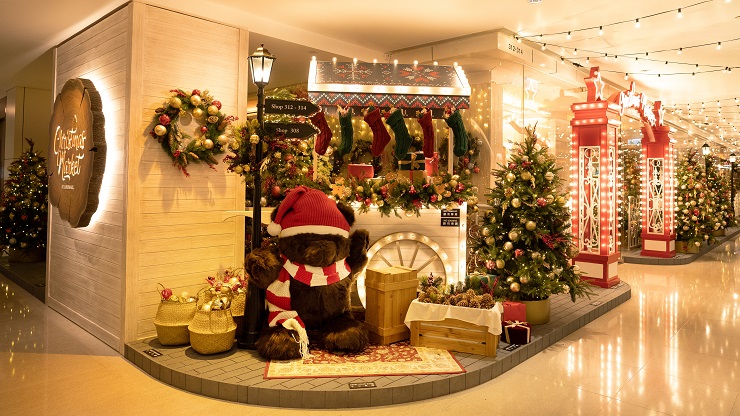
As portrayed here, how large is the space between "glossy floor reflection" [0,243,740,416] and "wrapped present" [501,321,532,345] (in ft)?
0.59

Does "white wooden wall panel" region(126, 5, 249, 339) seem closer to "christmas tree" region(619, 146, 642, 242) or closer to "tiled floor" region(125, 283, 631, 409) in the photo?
"tiled floor" region(125, 283, 631, 409)

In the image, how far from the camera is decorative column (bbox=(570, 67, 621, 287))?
23.7 ft

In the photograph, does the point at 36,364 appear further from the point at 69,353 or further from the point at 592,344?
the point at 592,344

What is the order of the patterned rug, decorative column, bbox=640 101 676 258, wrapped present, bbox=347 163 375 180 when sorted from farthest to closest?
decorative column, bbox=640 101 676 258, wrapped present, bbox=347 163 375 180, the patterned rug

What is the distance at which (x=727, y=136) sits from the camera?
731 inches

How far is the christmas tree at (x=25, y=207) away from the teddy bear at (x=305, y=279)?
6501 mm

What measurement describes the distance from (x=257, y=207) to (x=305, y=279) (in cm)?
76

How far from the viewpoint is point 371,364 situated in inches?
157

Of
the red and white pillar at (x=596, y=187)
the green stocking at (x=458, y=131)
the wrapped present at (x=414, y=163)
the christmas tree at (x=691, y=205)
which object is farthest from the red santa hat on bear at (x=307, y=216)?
the christmas tree at (x=691, y=205)

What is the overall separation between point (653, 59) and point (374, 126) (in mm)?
5385

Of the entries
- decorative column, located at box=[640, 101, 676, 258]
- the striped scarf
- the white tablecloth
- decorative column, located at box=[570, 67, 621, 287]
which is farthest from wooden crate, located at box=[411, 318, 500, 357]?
decorative column, located at box=[640, 101, 676, 258]

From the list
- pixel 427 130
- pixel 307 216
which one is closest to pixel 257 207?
pixel 307 216

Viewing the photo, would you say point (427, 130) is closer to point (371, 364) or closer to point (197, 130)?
point (197, 130)

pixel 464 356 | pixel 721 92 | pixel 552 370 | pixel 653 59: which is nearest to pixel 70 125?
pixel 464 356
